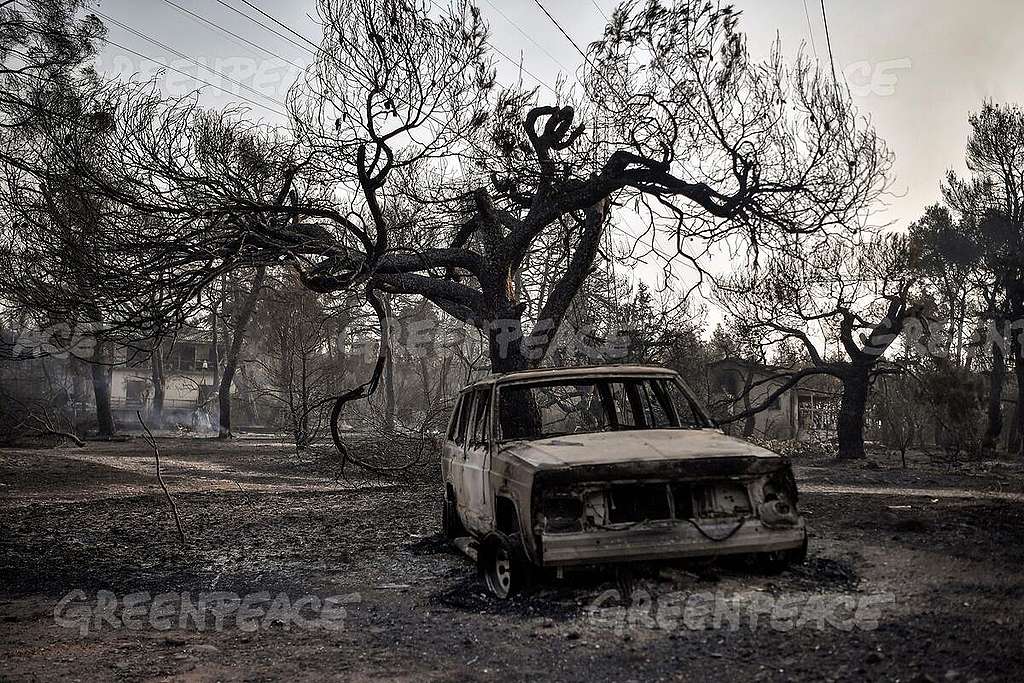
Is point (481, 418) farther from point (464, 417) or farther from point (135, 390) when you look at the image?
point (135, 390)

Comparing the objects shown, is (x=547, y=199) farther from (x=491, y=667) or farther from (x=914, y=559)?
(x=491, y=667)

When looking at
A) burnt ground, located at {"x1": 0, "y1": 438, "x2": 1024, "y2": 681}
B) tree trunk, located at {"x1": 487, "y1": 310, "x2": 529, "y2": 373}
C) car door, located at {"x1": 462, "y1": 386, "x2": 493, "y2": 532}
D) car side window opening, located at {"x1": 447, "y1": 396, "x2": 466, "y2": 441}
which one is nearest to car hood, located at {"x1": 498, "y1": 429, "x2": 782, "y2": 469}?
car door, located at {"x1": 462, "y1": 386, "x2": 493, "y2": 532}

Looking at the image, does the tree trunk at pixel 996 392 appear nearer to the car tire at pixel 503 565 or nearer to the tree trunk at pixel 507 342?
the tree trunk at pixel 507 342

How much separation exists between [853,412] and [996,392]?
412 inches

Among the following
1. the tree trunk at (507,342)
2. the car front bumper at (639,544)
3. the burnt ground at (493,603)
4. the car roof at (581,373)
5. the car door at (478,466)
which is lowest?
the burnt ground at (493,603)

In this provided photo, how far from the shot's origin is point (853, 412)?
28.5m

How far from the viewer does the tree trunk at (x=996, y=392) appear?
1288 inches

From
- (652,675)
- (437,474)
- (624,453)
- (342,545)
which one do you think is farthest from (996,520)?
(437,474)

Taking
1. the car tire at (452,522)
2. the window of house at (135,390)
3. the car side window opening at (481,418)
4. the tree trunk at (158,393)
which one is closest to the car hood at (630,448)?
the car side window opening at (481,418)

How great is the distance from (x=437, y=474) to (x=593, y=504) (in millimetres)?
11485

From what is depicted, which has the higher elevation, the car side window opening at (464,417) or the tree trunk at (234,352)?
the tree trunk at (234,352)

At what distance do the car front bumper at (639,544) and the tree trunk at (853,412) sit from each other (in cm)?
2420

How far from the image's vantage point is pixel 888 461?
2869cm

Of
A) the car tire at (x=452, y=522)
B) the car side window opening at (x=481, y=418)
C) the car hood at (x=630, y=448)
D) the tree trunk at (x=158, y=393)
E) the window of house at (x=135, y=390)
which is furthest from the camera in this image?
the window of house at (x=135, y=390)
